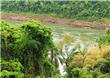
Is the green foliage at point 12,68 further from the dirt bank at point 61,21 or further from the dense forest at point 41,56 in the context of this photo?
the dirt bank at point 61,21

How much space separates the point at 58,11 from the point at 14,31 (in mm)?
44493

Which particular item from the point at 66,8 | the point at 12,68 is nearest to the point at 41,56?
the point at 12,68

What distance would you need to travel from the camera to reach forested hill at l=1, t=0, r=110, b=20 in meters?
66.9

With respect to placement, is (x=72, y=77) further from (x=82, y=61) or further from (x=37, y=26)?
(x=37, y=26)

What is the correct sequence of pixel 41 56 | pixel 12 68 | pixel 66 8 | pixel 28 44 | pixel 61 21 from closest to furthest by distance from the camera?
1. pixel 12 68
2. pixel 28 44
3. pixel 41 56
4. pixel 61 21
5. pixel 66 8

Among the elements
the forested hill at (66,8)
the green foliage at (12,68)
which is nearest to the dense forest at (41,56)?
the green foliage at (12,68)

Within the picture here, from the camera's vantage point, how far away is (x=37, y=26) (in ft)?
85.4

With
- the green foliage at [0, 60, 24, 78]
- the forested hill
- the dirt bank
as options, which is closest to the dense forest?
the green foliage at [0, 60, 24, 78]

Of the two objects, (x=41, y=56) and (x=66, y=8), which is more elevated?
(x=66, y=8)

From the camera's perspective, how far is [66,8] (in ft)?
231

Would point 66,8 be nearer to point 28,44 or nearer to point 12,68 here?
A: point 28,44

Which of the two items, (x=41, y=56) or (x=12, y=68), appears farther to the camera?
(x=41, y=56)

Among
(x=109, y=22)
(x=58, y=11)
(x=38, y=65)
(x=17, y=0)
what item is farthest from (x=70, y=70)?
(x=17, y=0)

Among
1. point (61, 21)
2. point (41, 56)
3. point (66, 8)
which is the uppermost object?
point (66, 8)
